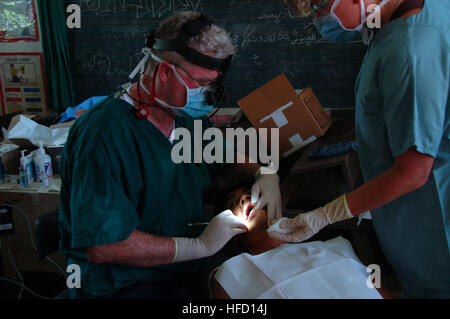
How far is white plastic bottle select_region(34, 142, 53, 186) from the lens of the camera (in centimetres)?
231

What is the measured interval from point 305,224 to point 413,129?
0.49 metres

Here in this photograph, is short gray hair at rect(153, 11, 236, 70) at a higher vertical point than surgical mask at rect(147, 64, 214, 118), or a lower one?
higher

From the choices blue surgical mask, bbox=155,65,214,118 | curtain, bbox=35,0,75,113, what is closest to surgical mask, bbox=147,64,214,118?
blue surgical mask, bbox=155,65,214,118


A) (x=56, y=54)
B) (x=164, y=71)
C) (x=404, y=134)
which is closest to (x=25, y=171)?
(x=164, y=71)

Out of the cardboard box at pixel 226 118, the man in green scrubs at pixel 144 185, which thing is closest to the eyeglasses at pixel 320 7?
the man in green scrubs at pixel 144 185

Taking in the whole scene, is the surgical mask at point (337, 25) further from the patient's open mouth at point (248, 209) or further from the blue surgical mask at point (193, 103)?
the patient's open mouth at point (248, 209)

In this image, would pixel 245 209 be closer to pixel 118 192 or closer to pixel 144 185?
pixel 144 185

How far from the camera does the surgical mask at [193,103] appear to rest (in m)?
1.39

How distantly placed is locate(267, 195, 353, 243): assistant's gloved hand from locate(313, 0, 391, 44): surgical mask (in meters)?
0.58

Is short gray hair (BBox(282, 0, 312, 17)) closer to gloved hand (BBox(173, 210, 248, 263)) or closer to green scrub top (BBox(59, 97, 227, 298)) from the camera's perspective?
green scrub top (BBox(59, 97, 227, 298))

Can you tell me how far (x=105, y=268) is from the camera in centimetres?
133
